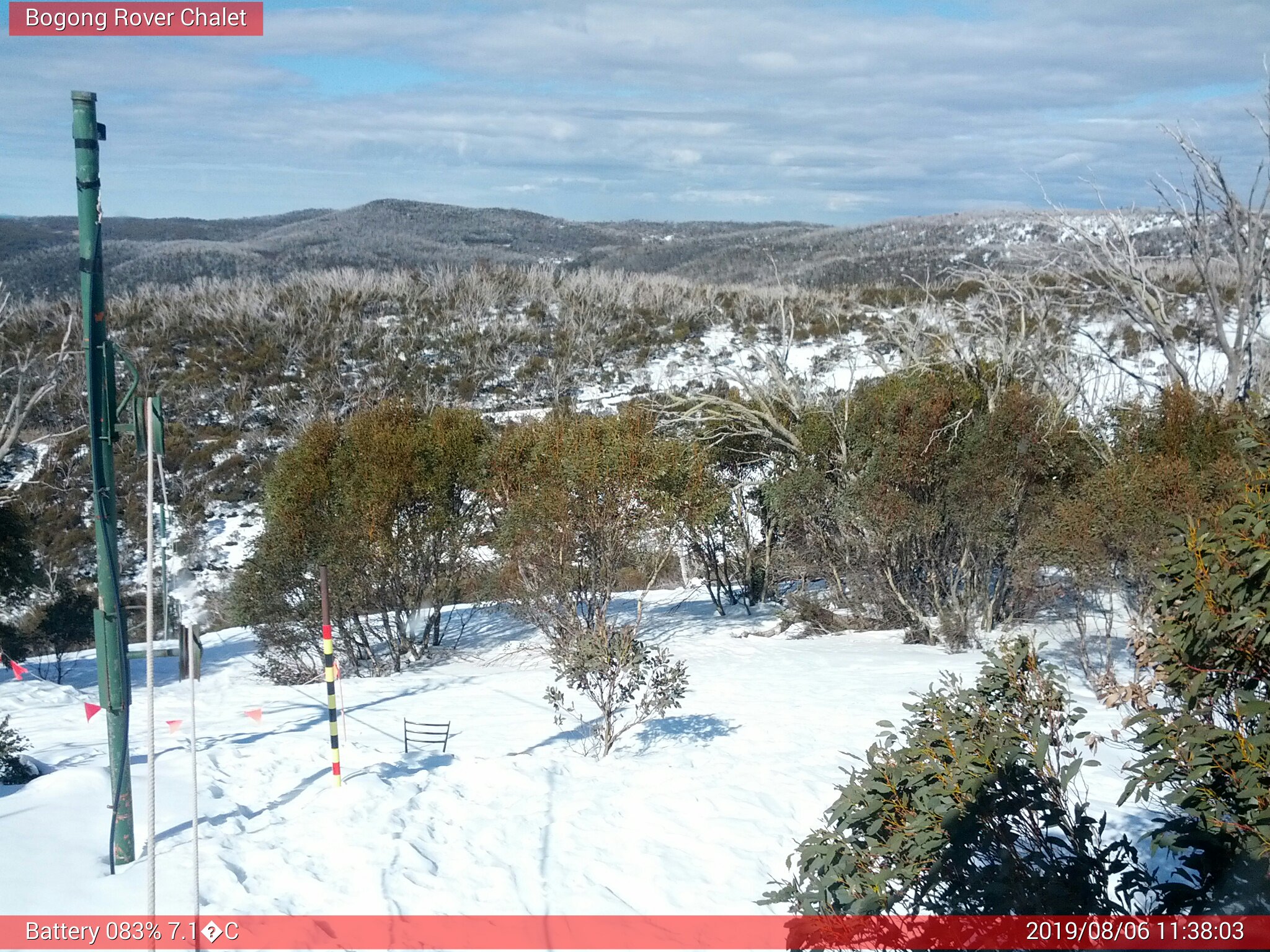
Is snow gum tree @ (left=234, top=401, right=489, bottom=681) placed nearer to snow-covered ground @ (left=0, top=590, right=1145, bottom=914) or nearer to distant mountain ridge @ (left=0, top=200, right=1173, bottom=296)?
snow-covered ground @ (left=0, top=590, right=1145, bottom=914)

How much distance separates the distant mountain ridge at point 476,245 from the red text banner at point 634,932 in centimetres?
4379

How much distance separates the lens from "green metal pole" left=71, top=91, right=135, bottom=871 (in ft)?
14.4

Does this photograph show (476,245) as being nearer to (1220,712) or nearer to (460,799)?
(460,799)

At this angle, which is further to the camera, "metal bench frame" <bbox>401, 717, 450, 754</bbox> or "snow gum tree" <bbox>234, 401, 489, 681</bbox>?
"snow gum tree" <bbox>234, 401, 489, 681</bbox>

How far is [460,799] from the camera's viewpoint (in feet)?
22.2

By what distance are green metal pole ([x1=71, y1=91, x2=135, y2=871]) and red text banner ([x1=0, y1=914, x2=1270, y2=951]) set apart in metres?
0.82

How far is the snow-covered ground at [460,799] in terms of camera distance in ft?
16.2

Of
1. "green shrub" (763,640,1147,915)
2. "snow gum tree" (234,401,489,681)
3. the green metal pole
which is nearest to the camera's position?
"green shrub" (763,640,1147,915)

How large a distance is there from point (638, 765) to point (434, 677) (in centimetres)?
584

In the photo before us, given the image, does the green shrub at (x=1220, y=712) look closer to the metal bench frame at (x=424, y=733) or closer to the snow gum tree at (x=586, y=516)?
the metal bench frame at (x=424, y=733)

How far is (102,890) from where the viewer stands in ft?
14.5

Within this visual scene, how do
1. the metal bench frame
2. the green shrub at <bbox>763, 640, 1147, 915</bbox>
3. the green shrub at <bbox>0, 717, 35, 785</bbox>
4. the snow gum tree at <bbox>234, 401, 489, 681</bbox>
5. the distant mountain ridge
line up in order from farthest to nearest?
the distant mountain ridge
the snow gum tree at <bbox>234, 401, 489, 681</bbox>
the metal bench frame
the green shrub at <bbox>0, 717, 35, 785</bbox>
the green shrub at <bbox>763, 640, 1147, 915</bbox>

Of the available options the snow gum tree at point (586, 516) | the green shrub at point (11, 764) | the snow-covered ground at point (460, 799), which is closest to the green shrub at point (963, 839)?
the snow-covered ground at point (460, 799)

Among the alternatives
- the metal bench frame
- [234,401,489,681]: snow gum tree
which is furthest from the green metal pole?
[234,401,489,681]: snow gum tree
